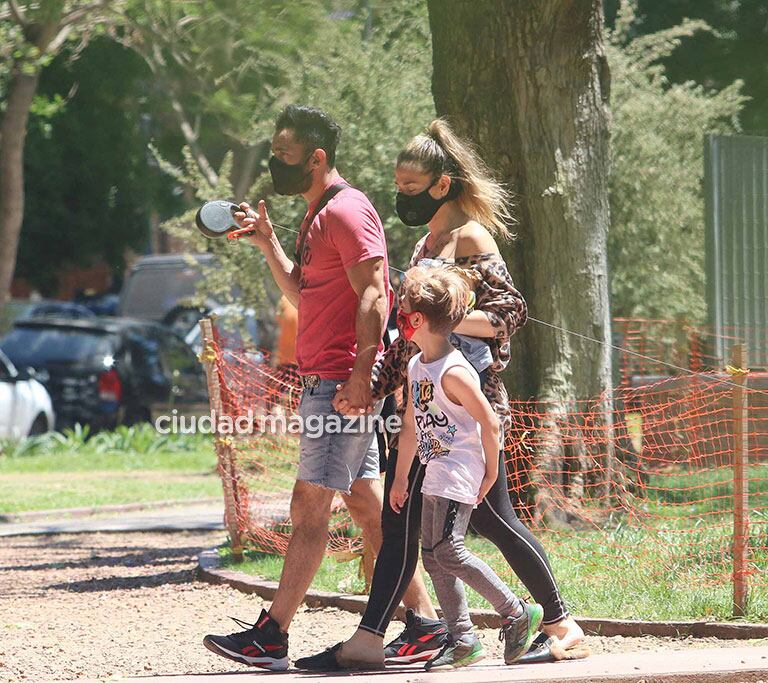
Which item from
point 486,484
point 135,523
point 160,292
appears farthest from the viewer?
point 160,292

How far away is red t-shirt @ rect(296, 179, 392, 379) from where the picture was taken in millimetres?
5406

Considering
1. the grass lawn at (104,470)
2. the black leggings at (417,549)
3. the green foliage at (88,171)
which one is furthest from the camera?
the green foliage at (88,171)

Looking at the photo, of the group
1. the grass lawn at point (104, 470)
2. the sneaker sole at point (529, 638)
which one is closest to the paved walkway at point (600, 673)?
the sneaker sole at point (529, 638)

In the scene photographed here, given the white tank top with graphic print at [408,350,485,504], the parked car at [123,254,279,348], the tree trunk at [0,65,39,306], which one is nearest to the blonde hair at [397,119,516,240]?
the white tank top with graphic print at [408,350,485,504]

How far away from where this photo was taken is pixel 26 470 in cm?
1555

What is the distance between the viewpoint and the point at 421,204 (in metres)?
5.45

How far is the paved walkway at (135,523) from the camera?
1116 cm

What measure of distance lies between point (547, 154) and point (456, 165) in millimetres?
3116

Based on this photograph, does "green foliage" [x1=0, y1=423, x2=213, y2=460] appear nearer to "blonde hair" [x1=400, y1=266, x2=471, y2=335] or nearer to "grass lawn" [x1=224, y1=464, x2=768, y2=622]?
"grass lawn" [x1=224, y1=464, x2=768, y2=622]

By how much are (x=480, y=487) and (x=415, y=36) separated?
10477 millimetres

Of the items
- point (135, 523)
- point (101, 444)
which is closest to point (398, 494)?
point (135, 523)

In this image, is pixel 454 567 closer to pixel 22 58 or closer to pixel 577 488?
pixel 577 488

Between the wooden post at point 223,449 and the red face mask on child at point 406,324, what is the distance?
3.27m

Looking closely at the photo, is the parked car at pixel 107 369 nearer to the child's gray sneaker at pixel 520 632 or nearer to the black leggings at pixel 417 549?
the black leggings at pixel 417 549
